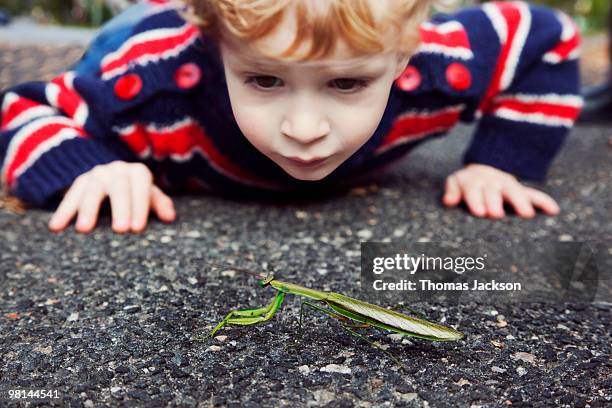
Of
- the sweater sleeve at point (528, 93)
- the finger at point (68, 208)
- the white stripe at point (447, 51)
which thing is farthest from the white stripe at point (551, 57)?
the finger at point (68, 208)

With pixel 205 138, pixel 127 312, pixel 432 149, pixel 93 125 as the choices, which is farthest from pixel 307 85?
pixel 432 149

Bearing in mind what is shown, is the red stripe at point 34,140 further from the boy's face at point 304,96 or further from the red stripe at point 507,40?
the red stripe at point 507,40

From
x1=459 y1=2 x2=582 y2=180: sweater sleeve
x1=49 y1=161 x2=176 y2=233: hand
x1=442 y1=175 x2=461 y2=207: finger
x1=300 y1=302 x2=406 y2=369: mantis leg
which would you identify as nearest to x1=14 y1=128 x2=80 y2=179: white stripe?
x1=49 y1=161 x2=176 y2=233: hand

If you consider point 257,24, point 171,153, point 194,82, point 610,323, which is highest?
point 257,24

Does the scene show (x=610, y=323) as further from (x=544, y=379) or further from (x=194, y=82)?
(x=194, y=82)

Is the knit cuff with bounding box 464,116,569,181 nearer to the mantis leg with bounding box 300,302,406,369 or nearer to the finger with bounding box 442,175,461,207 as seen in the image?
the finger with bounding box 442,175,461,207

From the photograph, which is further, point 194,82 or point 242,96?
point 194,82
